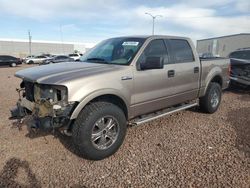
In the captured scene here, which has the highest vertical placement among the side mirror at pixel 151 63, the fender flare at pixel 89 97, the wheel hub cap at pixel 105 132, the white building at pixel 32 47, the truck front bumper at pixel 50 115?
the white building at pixel 32 47

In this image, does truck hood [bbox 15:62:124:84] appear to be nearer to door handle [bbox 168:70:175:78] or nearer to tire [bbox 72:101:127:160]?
tire [bbox 72:101:127:160]

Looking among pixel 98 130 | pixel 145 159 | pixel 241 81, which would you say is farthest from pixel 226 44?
pixel 98 130

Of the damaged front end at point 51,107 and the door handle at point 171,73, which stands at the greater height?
A: the door handle at point 171,73

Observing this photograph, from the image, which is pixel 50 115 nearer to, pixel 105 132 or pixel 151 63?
pixel 105 132

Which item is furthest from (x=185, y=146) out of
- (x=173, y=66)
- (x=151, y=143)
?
(x=173, y=66)

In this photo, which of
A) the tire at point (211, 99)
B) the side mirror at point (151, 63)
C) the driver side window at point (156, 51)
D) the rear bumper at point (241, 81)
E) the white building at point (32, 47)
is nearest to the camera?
the side mirror at point (151, 63)

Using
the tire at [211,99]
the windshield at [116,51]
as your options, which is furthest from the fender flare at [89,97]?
the tire at [211,99]

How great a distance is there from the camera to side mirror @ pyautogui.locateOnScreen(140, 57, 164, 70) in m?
3.67

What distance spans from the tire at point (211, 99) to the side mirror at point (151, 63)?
7.59ft

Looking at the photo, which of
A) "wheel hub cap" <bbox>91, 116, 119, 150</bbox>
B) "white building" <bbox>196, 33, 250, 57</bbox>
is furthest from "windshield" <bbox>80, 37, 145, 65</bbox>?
"white building" <bbox>196, 33, 250, 57</bbox>

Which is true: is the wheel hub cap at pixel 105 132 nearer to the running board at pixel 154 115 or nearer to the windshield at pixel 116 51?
the running board at pixel 154 115

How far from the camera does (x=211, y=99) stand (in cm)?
561

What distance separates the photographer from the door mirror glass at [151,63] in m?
3.67

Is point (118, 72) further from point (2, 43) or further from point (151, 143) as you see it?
point (2, 43)
